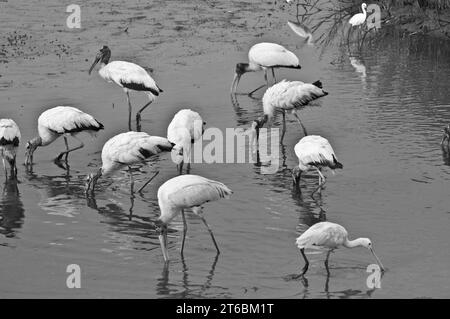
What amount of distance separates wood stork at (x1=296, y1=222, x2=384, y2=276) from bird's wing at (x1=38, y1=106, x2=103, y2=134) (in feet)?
16.3

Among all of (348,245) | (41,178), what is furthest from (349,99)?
(348,245)

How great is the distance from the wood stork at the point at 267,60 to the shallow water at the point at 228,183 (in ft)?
1.45

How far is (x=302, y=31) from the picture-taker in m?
22.8

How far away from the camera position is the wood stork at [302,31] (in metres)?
22.6

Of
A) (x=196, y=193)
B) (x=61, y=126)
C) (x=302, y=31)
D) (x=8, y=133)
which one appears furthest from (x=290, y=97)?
(x=302, y=31)

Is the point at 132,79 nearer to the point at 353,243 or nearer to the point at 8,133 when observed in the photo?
the point at 8,133

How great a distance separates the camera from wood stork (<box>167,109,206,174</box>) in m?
14.0

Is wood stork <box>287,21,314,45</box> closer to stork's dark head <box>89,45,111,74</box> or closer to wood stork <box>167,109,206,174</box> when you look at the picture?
stork's dark head <box>89,45,111,74</box>

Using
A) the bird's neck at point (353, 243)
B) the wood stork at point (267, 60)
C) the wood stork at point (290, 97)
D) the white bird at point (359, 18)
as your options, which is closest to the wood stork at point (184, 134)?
the wood stork at point (290, 97)

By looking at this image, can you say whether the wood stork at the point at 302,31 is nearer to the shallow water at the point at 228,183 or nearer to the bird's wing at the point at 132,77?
the shallow water at the point at 228,183

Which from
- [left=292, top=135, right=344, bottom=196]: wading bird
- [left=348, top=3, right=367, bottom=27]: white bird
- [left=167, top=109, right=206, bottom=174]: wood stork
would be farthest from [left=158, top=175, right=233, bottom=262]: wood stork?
[left=348, top=3, right=367, bottom=27]: white bird

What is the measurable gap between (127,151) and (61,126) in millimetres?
1702

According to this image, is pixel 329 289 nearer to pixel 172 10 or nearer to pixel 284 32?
pixel 284 32

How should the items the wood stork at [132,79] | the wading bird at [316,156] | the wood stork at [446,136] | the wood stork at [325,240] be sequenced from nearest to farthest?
1. the wood stork at [325,240]
2. the wading bird at [316,156]
3. the wood stork at [446,136]
4. the wood stork at [132,79]
